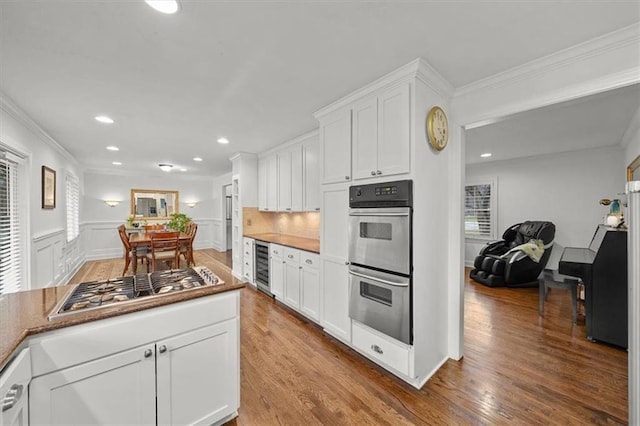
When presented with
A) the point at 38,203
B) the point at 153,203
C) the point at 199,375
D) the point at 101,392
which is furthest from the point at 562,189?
the point at 153,203

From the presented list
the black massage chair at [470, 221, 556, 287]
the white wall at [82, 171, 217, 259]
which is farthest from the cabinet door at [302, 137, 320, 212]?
the white wall at [82, 171, 217, 259]

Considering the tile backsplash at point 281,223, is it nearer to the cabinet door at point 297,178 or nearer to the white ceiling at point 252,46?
the cabinet door at point 297,178

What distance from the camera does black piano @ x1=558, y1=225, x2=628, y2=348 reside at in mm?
2637

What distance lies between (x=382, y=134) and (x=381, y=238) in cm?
88

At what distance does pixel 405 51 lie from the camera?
1805 mm

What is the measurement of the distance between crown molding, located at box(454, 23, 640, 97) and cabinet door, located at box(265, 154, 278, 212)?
309 cm

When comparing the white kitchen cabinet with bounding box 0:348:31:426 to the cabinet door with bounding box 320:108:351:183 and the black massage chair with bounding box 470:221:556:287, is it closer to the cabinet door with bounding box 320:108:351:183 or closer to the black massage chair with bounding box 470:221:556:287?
the cabinet door with bounding box 320:108:351:183

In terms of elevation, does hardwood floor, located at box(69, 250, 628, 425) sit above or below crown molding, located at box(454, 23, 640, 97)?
below

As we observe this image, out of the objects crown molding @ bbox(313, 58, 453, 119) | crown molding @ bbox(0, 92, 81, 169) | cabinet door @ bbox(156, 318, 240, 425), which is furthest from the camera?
crown molding @ bbox(0, 92, 81, 169)

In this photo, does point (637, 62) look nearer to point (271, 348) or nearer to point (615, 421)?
point (615, 421)

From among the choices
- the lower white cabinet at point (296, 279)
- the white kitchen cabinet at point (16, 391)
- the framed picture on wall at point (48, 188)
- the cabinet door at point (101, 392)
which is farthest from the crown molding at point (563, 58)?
the framed picture on wall at point (48, 188)

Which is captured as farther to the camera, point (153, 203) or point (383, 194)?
point (153, 203)

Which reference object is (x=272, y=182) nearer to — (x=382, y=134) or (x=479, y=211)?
(x=382, y=134)

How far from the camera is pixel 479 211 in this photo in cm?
615
